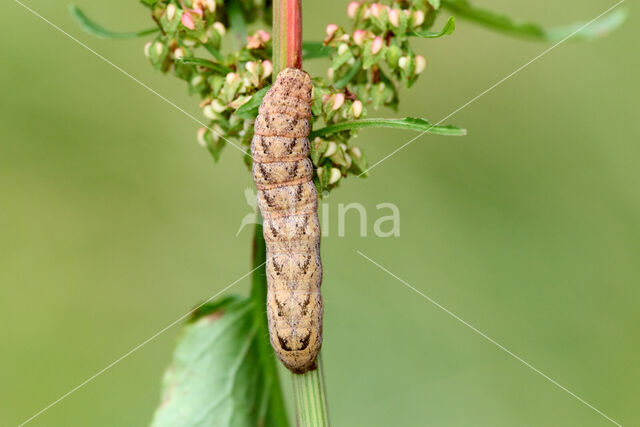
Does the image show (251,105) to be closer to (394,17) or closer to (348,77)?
(348,77)

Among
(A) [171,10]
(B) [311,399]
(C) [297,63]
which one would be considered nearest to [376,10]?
(C) [297,63]

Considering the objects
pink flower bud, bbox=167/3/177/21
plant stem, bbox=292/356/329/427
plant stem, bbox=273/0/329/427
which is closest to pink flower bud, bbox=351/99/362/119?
plant stem, bbox=273/0/329/427

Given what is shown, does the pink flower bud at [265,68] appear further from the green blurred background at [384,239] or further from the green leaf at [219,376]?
the green blurred background at [384,239]

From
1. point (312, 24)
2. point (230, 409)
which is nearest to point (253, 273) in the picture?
point (230, 409)

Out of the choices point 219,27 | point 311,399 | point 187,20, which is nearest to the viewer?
point 311,399

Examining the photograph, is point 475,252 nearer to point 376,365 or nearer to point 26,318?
point 376,365

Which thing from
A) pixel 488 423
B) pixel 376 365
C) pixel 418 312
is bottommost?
pixel 488 423
